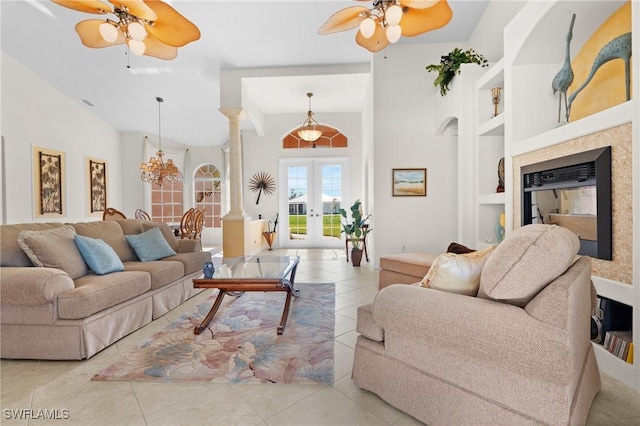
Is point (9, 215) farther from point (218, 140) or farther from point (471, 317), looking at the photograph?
point (471, 317)

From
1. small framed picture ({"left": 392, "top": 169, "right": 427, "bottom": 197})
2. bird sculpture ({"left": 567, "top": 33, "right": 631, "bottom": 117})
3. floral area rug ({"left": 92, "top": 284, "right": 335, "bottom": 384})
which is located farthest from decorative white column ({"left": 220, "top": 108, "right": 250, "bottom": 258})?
bird sculpture ({"left": 567, "top": 33, "right": 631, "bottom": 117})

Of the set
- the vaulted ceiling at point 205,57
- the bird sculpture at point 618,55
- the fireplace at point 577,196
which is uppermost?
the vaulted ceiling at point 205,57

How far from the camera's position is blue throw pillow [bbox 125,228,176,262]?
3311 millimetres

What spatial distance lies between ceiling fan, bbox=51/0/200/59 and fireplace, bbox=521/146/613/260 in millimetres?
2950

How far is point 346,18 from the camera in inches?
99.0

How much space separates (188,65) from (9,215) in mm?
3965

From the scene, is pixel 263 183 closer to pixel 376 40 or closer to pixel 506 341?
pixel 376 40

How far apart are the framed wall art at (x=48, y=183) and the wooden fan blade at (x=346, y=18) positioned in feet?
20.0

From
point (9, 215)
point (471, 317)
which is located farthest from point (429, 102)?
point (9, 215)

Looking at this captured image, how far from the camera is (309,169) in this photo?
770cm

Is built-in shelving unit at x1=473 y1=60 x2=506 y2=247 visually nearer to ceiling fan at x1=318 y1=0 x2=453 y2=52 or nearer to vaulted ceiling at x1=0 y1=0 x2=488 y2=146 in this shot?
vaulted ceiling at x1=0 y1=0 x2=488 y2=146

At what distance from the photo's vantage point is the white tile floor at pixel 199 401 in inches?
58.1

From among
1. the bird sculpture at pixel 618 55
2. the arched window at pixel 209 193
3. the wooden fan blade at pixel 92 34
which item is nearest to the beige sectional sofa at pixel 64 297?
the wooden fan blade at pixel 92 34

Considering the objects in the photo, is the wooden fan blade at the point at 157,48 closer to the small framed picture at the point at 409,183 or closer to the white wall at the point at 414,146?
the white wall at the point at 414,146
